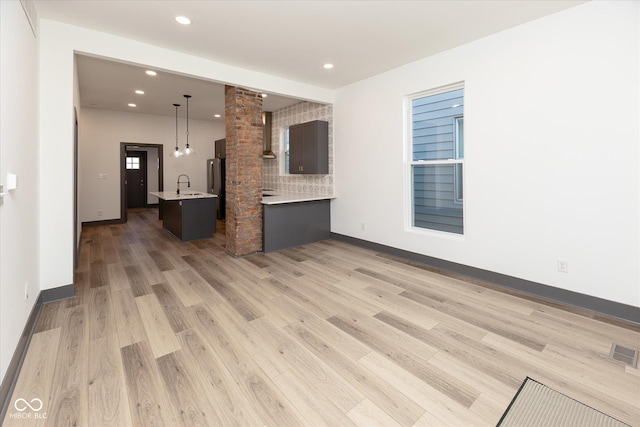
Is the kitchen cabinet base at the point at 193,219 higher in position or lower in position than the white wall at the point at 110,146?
lower

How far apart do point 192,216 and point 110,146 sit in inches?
143

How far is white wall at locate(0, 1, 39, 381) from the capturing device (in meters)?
1.72

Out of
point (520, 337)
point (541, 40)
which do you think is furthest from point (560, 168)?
point (520, 337)

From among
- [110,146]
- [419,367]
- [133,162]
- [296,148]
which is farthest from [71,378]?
[133,162]

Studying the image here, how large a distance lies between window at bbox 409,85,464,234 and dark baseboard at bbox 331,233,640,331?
1.56 ft

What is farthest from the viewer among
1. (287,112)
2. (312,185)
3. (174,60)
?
(287,112)

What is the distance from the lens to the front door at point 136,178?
35.8ft

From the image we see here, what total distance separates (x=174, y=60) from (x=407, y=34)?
2.75 meters

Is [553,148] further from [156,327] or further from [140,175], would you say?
[140,175]

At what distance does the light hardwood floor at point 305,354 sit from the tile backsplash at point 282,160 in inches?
104

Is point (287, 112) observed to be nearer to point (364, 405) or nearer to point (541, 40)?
point (541, 40)

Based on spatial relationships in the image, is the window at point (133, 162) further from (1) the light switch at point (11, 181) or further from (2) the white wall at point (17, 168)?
(1) the light switch at point (11, 181)

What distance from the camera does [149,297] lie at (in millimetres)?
3041

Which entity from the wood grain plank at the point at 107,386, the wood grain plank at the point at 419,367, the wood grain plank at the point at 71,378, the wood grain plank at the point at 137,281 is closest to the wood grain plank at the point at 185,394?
the wood grain plank at the point at 107,386
